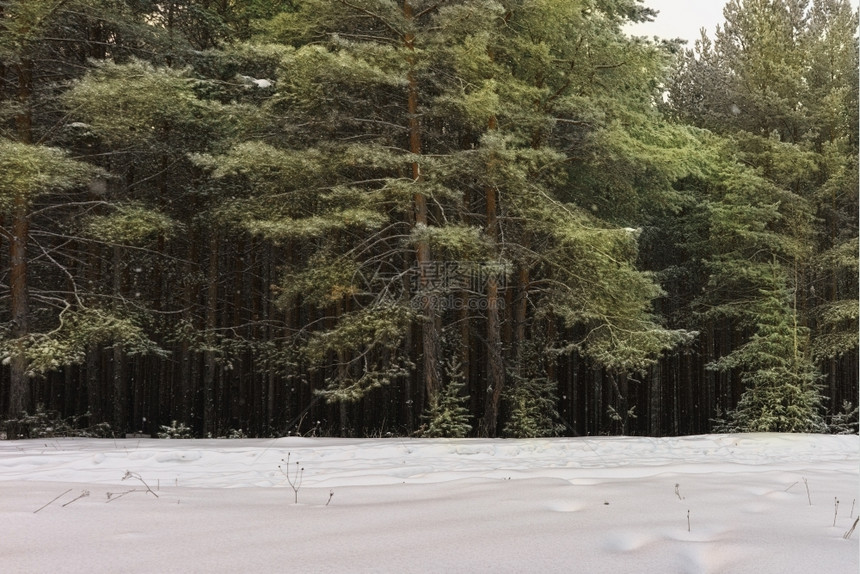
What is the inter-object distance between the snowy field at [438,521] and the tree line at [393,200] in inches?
260

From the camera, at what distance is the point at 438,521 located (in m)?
3.30

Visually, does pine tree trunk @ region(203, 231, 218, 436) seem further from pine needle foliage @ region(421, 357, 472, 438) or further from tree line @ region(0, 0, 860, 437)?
pine needle foliage @ region(421, 357, 472, 438)

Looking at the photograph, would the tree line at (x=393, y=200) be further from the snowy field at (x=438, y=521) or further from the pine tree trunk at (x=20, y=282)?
the snowy field at (x=438, y=521)

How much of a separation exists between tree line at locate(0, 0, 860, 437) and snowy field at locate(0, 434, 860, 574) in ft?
21.7

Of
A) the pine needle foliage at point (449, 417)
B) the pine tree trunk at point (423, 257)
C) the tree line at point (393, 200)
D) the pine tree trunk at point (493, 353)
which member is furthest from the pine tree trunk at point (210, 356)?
the pine tree trunk at point (493, 353)

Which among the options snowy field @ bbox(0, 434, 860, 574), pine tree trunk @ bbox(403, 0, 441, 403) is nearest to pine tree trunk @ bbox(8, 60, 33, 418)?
pine tree trunk @ bbox(403, 0, 441, 403)

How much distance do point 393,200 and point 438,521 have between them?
10.1 meters

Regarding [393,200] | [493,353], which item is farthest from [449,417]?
[393,200]

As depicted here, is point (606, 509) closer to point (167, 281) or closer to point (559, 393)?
point (167, 281)

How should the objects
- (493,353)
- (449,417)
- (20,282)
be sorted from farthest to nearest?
(493,353) → (20,282) → (449,417)

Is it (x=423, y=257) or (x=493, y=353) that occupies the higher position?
(x=423, y=257)

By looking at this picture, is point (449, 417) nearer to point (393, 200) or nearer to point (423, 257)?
point (423, 257)

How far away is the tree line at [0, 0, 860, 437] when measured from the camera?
12555 mm

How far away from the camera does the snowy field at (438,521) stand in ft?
8.35
